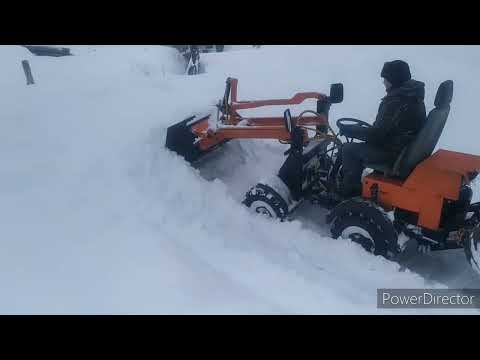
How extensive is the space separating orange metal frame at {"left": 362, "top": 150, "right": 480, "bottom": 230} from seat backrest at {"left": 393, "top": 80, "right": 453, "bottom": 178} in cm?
8

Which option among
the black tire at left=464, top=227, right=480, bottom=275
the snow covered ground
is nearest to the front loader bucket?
the snow covered ground

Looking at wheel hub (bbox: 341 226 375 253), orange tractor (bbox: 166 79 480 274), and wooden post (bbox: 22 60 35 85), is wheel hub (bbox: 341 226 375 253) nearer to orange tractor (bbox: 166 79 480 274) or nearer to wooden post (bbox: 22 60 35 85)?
orange tractor (bbox: 166 79 480 274)

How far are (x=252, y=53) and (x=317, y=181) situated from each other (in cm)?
987

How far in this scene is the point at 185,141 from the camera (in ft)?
Result: 16.4

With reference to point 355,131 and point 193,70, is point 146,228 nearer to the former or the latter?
point 355,131

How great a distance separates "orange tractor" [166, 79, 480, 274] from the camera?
3.63 m

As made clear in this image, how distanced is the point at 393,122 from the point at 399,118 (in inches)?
2.3

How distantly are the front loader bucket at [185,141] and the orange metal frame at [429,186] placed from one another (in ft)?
6.59

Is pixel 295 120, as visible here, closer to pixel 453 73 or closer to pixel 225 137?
pixel 225 137

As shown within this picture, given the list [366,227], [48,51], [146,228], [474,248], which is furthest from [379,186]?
[48,51]

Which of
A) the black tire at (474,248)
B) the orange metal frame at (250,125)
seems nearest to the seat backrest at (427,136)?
the black tire at (474,248)

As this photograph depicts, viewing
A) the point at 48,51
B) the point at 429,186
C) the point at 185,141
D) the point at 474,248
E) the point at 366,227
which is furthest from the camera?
the point at 48,51

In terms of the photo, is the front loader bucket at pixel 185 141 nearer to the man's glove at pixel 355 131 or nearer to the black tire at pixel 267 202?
the black tire at pixel 267 202

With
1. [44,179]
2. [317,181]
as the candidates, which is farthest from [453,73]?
[44,179]
